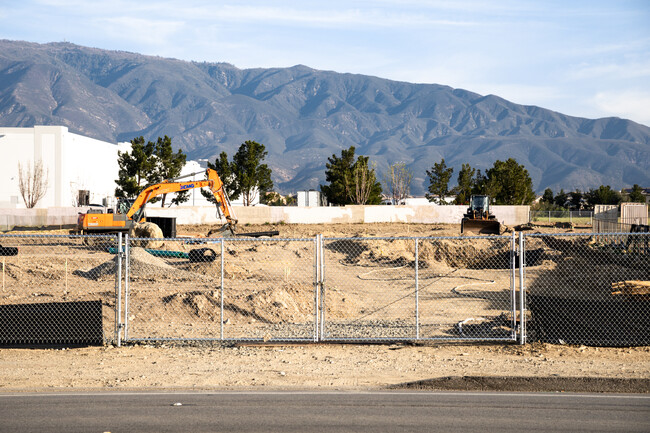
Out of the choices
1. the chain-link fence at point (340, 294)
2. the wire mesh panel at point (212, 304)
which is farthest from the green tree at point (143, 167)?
the wire mesh panel at point (212, 304)

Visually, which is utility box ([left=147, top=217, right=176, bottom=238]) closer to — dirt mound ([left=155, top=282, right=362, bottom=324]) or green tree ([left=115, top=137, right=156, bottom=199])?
dirt mound ([left=155, top=282, right=362, bottom=324])

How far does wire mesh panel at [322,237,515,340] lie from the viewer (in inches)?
571

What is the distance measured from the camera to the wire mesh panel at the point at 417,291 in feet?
47.6

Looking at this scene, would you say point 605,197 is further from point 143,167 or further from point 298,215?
point 143,167

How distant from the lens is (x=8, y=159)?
7356cm

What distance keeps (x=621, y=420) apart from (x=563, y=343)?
4278 millimetres

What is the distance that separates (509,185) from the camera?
8106 centimetres

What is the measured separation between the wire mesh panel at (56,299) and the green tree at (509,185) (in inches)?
2324

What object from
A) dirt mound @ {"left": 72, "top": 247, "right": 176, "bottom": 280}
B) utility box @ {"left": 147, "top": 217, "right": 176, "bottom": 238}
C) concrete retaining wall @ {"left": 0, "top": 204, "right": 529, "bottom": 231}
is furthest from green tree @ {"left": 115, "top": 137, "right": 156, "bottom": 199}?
dirt mound @ {"left": 72, "top": 247, "right": 176, "bottom": 280}

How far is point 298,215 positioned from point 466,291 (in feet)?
131

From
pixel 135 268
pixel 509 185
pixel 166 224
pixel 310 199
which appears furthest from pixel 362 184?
pixel 135 268

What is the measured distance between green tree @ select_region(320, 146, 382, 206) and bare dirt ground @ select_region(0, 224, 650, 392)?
215 feet

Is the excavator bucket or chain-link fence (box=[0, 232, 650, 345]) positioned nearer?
chain-link fence (box=[0, 232, 650, 345])

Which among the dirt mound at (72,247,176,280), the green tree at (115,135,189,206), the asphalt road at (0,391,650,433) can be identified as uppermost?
the green tree at (115,135,189,206)
